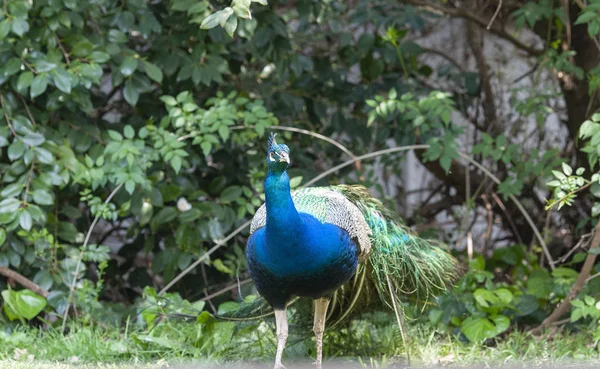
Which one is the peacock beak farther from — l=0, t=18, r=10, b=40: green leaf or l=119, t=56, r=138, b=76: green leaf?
l=0, t=18, r=10, b=40: green leaf

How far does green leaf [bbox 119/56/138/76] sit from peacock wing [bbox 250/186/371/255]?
4.15 ft

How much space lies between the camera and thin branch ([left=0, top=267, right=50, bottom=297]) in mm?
4527

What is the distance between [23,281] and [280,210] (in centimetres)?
199

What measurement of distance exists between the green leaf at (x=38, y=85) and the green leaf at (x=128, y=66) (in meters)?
0.41

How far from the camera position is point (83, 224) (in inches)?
203

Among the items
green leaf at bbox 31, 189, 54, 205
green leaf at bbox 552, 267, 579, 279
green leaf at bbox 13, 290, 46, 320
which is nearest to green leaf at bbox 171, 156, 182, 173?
green leaf at bbox 31, 189, 54, 205

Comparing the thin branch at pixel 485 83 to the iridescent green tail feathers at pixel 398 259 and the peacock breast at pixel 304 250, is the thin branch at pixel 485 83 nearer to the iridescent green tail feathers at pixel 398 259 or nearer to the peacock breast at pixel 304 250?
the iridescent green tail feathers at pixel 398 259

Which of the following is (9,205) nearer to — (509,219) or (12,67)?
(12,67)

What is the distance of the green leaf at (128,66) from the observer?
449cm

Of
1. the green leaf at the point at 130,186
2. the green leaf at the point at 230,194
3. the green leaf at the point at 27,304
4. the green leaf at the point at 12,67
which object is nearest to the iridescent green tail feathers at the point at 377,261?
the green leaf at the point at 130,186

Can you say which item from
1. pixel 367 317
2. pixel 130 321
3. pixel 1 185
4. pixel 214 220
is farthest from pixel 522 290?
pixel 1 185

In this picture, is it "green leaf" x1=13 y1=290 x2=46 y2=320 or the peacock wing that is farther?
"green leaf" x1=13 y1=290 x2=46 y2=320

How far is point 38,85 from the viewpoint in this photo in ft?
13.9

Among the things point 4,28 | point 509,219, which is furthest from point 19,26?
point 509,219
